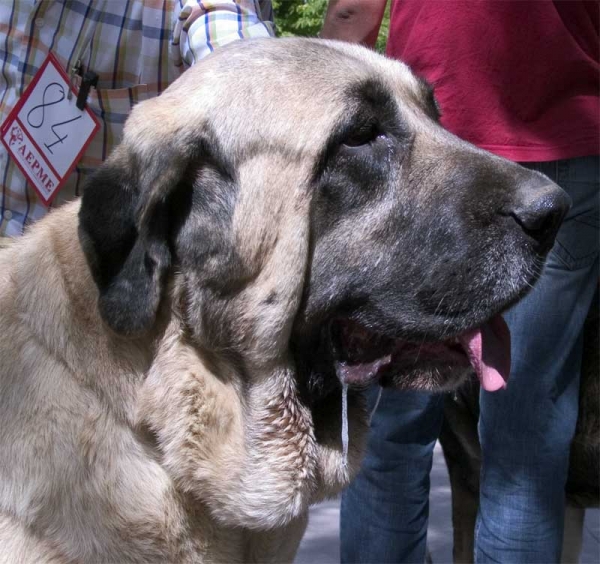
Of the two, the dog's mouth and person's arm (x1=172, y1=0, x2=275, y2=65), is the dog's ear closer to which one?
the dog's mouth

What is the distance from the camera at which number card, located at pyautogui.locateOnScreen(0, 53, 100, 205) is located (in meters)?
2.98

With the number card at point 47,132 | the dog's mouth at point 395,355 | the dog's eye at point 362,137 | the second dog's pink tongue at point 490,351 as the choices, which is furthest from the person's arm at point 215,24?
the second dog's pink tongue at point 490,351

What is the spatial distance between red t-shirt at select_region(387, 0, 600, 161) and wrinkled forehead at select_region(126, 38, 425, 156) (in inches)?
29.4

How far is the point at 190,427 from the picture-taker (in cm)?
228

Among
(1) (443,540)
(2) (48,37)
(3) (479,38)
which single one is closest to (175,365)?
(2) (48,37)

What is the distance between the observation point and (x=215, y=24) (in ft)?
8.96

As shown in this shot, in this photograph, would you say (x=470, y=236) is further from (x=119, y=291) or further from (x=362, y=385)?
(x=119, y=291)

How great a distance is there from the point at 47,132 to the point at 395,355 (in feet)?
4.35

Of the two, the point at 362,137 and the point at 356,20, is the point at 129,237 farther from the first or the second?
the point at 356,20

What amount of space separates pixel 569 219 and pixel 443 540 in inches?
84.6

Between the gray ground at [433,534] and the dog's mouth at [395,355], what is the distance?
7.07 feet

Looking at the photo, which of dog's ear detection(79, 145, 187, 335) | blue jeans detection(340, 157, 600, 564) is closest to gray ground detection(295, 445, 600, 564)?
blue jeans detection(340, 157, 600, 564)

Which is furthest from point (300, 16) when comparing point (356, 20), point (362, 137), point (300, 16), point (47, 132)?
point (362, 137)

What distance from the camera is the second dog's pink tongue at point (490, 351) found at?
8.02 feet
